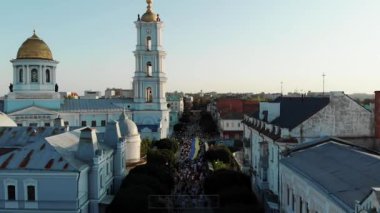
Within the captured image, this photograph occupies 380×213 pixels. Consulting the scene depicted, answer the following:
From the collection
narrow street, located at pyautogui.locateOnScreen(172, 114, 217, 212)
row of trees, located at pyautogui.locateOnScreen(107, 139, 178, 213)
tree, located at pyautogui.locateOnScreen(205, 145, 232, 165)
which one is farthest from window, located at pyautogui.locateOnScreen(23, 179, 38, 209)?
tree, located at pyautogui.locateOnScreen(205, 145, 232, 165)

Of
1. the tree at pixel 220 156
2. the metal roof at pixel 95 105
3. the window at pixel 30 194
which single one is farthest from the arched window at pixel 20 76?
the window at pixel 30 194

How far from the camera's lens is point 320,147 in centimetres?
2402

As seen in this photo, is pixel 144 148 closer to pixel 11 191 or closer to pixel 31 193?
pixel 31 193

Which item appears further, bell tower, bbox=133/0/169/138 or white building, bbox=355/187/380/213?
bell tower, bbox=133/0/169/138

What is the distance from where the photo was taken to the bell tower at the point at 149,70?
218 feet

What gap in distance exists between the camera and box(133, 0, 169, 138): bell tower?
66562 millimetres

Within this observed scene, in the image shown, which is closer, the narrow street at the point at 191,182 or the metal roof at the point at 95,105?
the narrow street at the point at 191,182

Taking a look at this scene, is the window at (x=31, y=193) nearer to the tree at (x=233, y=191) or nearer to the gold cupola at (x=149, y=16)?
the tree at (x=233, y=191)

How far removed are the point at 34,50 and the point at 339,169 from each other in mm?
49635

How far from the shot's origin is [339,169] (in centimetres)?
1841

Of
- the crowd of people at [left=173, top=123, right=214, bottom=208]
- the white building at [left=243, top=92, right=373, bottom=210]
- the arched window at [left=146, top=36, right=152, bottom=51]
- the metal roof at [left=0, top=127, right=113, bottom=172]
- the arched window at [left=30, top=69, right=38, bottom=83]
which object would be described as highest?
the arched window at [left=146, top=36, right=152, bottom=51]

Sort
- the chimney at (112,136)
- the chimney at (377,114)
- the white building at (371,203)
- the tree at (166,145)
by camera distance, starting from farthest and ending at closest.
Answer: the tree at (166,145) → the chimney at (112,136) → the chimney at (377,114) → the white building at (371,203)

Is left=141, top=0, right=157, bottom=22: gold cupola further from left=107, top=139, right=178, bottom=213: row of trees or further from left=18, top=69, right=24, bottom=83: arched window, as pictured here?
left=107, top=139, right=178, bottom=213: row of trees

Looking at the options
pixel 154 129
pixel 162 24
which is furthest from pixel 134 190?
pixel 162 24
